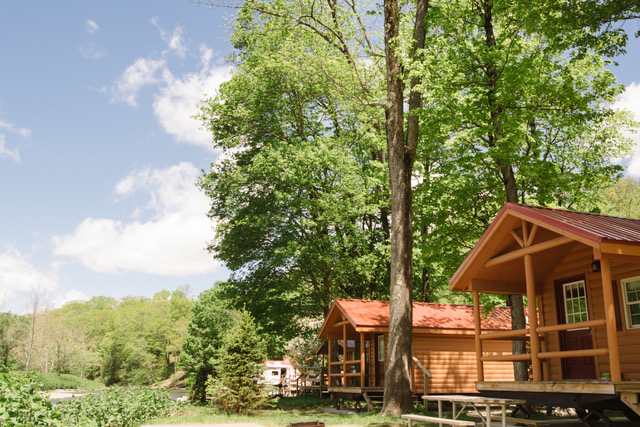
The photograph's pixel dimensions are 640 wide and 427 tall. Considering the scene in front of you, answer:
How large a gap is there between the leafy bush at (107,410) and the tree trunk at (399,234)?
686cm

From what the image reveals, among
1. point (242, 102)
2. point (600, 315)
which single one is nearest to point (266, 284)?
point (242, 102)

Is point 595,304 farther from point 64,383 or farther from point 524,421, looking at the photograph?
point 64,383

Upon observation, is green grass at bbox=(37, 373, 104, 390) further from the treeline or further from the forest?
the forest

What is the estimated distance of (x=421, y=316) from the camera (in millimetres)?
19688

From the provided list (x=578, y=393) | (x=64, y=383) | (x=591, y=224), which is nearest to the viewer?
(x=578, y=393)

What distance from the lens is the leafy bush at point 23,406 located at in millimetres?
8906

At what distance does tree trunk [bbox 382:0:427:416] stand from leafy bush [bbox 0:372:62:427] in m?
8.41

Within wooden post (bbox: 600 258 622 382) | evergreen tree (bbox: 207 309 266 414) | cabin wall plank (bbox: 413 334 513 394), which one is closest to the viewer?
wooden post (bbox: 600 258 622 382)

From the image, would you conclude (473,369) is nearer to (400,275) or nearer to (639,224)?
(400,275)

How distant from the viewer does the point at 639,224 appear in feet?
35.2

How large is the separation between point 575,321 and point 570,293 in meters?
0.68

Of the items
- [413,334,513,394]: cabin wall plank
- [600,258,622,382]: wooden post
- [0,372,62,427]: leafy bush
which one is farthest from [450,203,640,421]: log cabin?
[0,372,62,427]: leafy bush

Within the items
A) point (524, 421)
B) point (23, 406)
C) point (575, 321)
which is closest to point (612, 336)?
point (524, 421)

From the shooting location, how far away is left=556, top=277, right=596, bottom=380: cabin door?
38.3 feet
